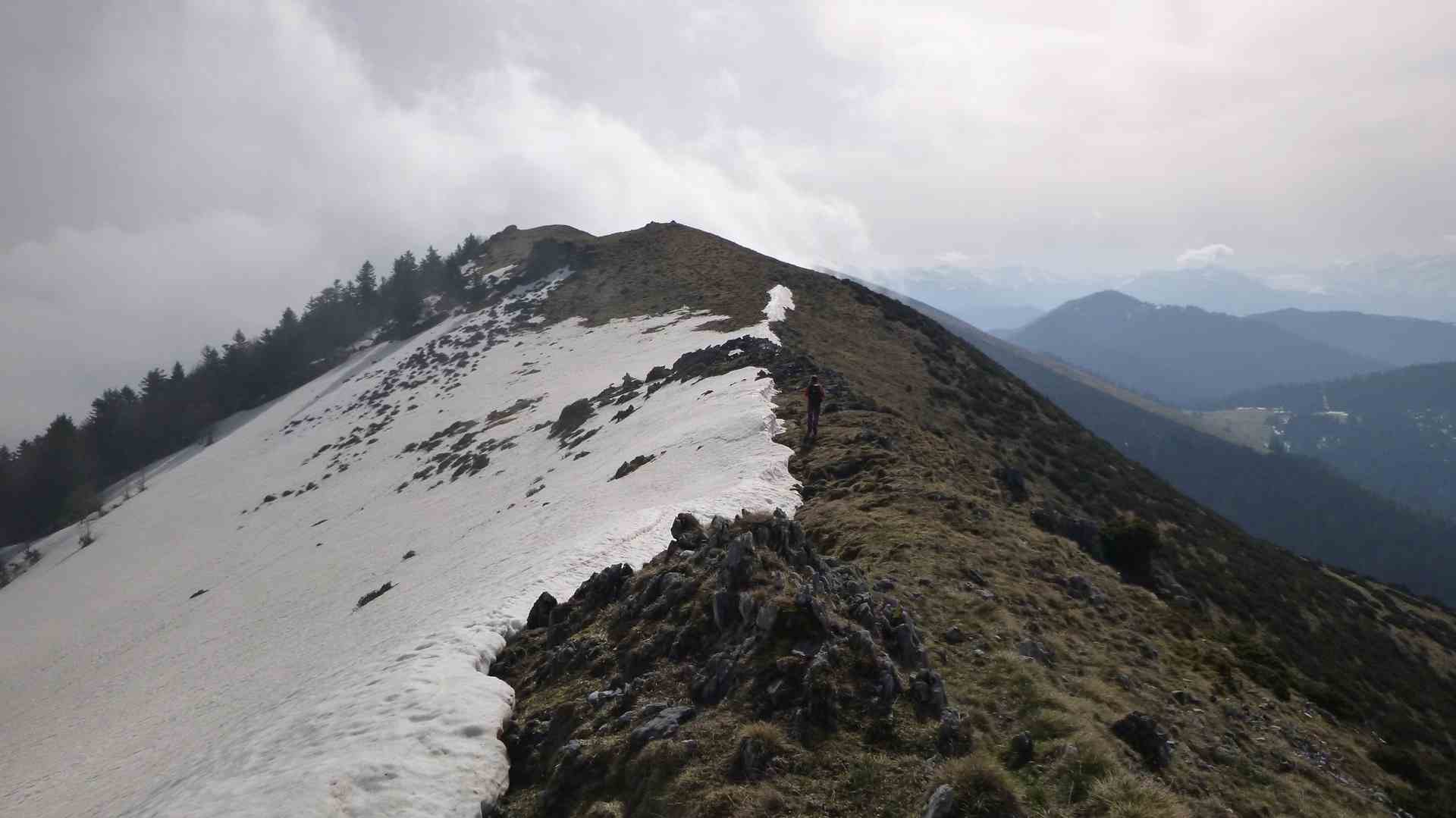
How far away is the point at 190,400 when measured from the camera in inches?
3625

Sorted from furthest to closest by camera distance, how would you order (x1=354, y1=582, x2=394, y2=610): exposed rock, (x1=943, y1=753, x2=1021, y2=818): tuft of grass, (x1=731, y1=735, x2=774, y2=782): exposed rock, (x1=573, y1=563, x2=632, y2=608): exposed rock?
(x1=354, y1=582, x2=394, y2=610): exposed rock
(x1=573, y1=563, x2=632, y2=608): exposed rock
(x1=731, y1=735, x2=774, y2=782): exposed rock
(x1=943, y1=753, x2=1021, y2=818): tuft of grass

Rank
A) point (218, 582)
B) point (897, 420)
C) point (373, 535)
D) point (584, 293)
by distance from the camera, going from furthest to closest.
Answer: point (584, 293), point (218, 582), point (373, 535), point (897, 420)

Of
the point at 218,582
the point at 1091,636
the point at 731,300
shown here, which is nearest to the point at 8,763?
the point at 218,582

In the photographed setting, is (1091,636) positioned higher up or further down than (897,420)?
further down

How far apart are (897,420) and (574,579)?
14557 mm

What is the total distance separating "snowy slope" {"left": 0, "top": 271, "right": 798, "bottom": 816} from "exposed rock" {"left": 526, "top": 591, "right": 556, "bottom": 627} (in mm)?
A: 459

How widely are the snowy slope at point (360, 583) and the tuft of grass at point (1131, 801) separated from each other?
7.85 m

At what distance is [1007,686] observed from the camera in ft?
31.4

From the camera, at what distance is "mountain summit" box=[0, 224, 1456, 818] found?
8.84 m

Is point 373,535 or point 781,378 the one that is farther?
point 373,535

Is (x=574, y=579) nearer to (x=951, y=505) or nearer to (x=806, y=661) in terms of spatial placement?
(x=806, y=661)

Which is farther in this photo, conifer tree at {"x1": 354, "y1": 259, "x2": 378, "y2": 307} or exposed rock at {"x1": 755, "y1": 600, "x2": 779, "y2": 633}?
conifer tree at {"x1": 354, "y1": 259, "x2": 378, "y2": 307}

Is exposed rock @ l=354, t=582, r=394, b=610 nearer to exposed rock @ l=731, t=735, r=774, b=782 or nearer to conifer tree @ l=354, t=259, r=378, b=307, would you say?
exposed rock @ l=731, t=735, r=774, b=782

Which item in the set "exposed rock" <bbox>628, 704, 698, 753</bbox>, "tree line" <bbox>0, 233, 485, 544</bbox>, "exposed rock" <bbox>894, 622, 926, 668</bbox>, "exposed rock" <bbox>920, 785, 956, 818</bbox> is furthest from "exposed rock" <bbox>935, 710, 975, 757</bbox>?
"tree line" <bbox>0, 233, 485, 544</bbox>
